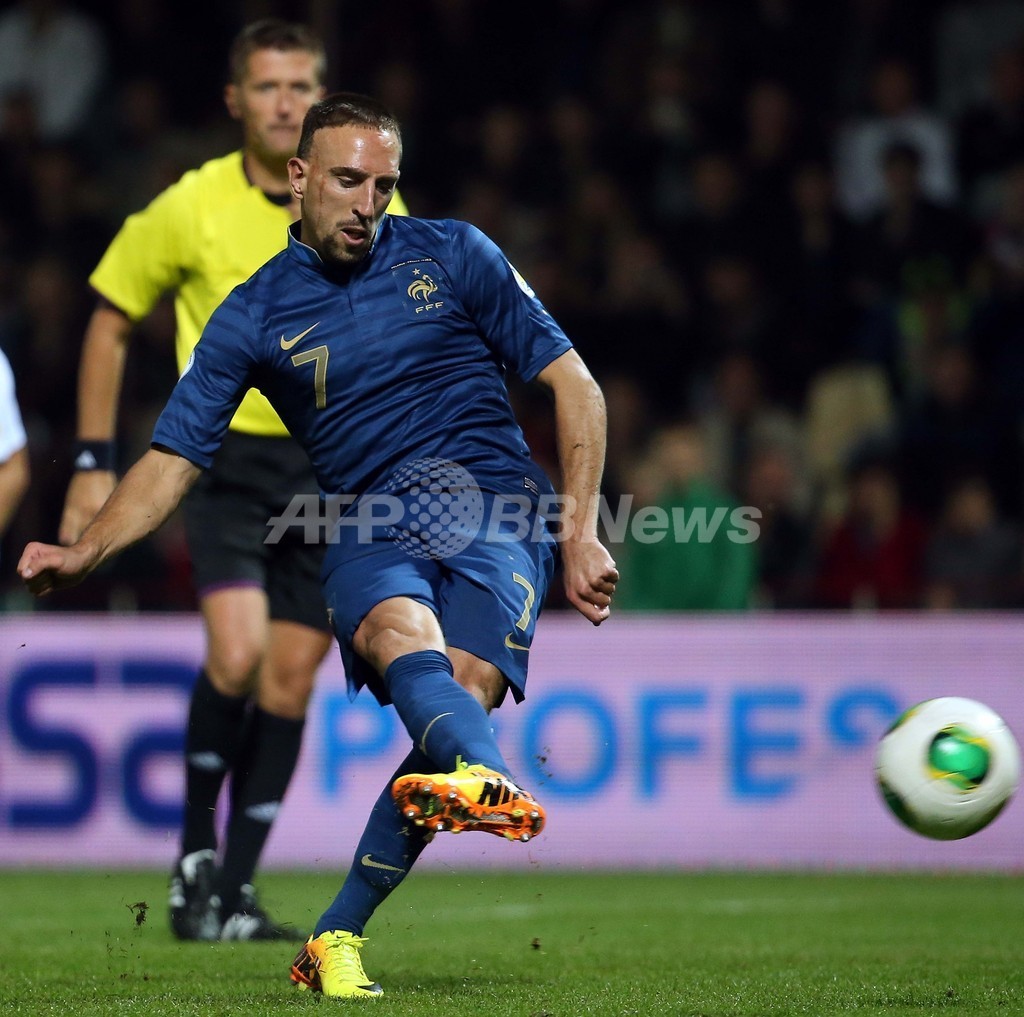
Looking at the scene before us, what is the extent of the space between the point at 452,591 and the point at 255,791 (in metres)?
1.95

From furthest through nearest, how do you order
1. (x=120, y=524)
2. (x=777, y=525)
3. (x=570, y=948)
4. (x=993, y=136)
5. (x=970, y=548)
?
(x=993, y=136) < (x=777, y=525) < (x=970, y=548) < (x=570, y=948) < (x=120, y=524)

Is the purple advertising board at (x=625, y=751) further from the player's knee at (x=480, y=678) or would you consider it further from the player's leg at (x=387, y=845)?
the player's knee at (x=480, y=678)

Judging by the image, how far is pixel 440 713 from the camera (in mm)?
4176

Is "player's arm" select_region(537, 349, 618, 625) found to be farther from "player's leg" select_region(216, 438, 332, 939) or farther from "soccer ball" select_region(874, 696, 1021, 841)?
"player's leg" select_region(216, 438, 332, 939)

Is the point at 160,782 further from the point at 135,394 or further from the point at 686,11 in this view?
the point at 686,11

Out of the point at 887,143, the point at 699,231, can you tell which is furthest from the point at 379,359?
the point at 887,143

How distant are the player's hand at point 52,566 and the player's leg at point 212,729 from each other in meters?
1.73

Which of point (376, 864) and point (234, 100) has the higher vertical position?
point (234, 100)

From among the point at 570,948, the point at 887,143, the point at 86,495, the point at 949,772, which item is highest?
the point at 887,143

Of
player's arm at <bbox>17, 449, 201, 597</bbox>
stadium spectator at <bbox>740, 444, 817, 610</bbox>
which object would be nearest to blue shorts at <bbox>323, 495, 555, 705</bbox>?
player's arm at <bbox>17, 449, 201, 597</bbox>

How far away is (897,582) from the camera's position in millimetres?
9586

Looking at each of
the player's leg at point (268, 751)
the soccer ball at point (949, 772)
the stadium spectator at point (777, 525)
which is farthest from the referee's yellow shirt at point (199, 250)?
the stadium spectator at point (777, 525)

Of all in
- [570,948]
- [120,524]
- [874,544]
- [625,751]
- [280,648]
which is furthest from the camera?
[874,544]

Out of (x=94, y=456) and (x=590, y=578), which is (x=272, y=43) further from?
(x=590, y=578)
